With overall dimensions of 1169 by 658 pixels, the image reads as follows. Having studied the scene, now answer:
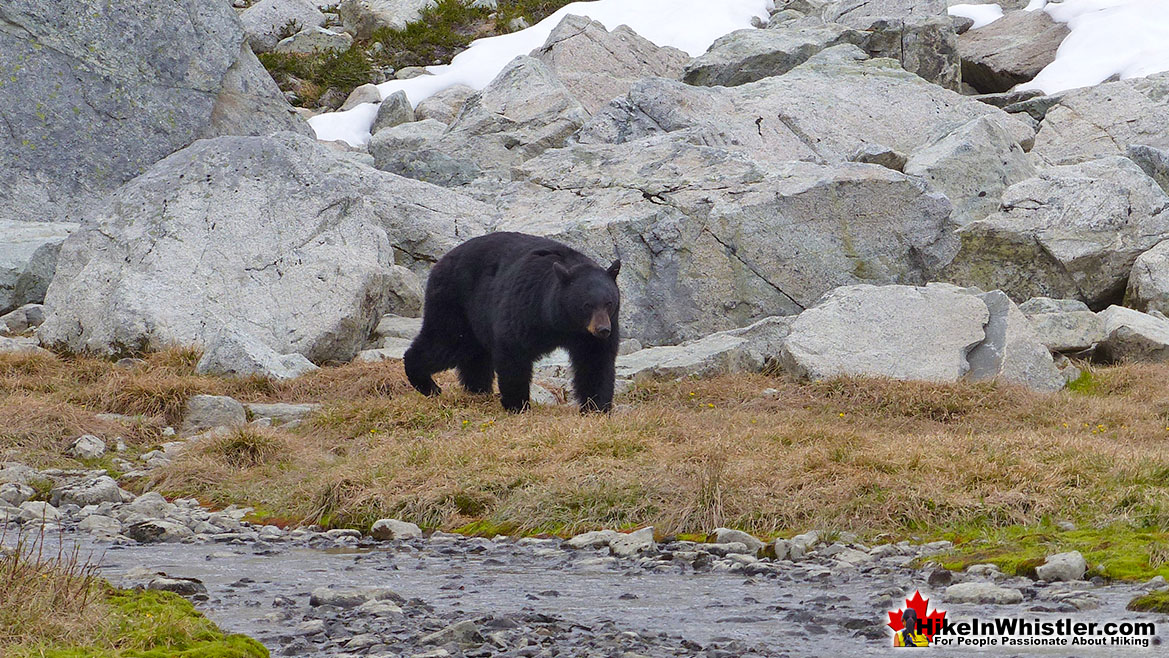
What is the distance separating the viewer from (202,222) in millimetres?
14586

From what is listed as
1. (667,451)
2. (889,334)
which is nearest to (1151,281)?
(889,334)

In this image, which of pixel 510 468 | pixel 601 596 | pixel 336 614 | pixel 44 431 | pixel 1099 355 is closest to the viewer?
pixel 336 614

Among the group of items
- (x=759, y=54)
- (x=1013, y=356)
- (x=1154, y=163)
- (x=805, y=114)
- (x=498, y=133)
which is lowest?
(x=1013, y=356)

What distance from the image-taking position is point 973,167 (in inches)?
704

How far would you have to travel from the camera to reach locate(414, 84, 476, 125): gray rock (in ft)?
85.1

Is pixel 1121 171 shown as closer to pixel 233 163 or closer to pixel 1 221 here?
pixel 233 163

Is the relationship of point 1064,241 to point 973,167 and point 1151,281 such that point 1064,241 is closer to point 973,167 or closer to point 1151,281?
point 1151,281

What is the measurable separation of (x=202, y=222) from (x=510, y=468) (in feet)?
25.4

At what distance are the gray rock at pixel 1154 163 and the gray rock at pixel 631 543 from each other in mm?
14786

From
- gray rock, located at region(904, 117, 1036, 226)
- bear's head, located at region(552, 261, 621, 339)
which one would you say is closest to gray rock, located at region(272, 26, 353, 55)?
gray rock, located at region(904, 117, 1036, 226)

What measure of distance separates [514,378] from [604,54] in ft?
56.9

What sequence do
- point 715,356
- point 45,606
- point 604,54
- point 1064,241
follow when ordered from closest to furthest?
point 45,606
point 715,356
point 1064,241
point 604,54

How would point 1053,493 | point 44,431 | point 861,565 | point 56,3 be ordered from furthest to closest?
point 56,3
point 44,431
point 1053,493
point 861,565

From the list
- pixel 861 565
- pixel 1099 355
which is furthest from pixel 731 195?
pixel 861 565
